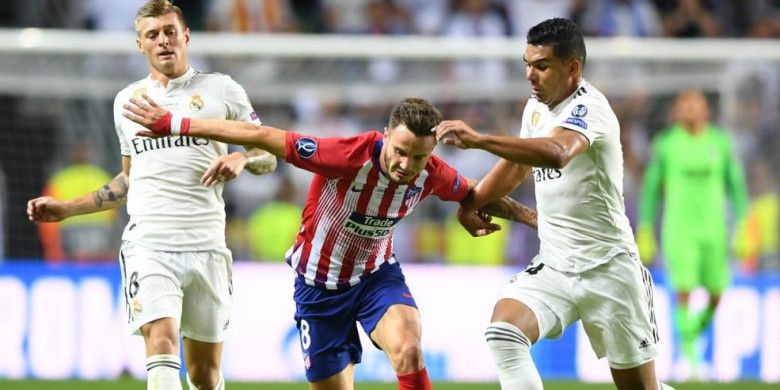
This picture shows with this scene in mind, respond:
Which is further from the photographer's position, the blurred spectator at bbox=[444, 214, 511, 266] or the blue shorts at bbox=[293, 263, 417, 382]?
the blurred spectator at bbox=[444, 214, 511, 266]

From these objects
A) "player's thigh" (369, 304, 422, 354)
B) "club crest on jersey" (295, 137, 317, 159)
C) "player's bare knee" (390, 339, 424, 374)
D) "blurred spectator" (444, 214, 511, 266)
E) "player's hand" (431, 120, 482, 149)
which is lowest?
"blurred spectator" (444, 214, 511, 266)

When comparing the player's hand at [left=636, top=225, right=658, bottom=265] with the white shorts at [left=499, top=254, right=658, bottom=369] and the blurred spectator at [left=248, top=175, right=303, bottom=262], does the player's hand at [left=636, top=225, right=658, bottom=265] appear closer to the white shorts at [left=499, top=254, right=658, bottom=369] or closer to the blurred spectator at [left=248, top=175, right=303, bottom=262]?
the blurred spectator at [left=248, top=175, right=303, bottom=262]

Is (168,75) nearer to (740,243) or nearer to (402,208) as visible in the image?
(402,208)

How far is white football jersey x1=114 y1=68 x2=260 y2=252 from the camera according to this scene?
21.8 feet

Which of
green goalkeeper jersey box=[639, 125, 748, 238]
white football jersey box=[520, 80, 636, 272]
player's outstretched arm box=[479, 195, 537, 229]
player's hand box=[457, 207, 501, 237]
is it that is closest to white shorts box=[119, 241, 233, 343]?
player's hand box=[457, 207, 501, 237]

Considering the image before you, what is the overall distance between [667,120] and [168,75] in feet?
24.4

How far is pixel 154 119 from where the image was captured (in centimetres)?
575

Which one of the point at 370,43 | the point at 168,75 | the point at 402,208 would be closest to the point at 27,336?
the point at 370,43

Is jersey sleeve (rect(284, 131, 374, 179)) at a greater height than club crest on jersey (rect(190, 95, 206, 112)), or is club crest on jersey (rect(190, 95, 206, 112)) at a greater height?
club crest on jersey (rect(190, 95, 206, 112))

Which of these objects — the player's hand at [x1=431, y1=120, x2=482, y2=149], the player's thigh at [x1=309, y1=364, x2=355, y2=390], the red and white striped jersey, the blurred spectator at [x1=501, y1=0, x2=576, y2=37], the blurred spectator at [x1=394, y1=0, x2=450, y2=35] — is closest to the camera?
the player's hand at [x1=431, y1=120, x2=482, y2=149]

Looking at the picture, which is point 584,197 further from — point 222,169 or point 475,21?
point 475,21

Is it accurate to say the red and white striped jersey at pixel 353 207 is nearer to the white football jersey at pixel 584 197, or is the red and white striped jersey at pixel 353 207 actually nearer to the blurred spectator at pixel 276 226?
the white football jersey at pixel 584 197

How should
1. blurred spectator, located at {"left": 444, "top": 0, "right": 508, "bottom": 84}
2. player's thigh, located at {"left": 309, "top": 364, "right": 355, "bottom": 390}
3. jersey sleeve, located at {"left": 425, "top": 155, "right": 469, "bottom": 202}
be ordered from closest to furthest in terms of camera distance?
jersey sleeve, located at {"left": 425, "top": 155, "right": 469, "bottom": 202}
player's thigh, located at {"left": 309, "top": 364, "right": 355, "bottom": 390}
blurred spectator, located at {"left": 444, "top": 0, "right": 508, "bottom": 84}

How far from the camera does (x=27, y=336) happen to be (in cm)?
1123
